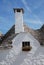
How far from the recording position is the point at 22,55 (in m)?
15.3

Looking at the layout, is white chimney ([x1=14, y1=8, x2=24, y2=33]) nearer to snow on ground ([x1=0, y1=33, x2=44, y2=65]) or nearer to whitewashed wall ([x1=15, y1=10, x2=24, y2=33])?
whitewashed wall ([x1=15, y1=10, x2=24, y2=33])

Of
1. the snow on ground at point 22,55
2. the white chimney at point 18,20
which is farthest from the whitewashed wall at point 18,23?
the snow on ground at point 22,55

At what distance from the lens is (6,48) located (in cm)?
1549

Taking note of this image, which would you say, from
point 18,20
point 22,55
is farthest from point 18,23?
point 22,55

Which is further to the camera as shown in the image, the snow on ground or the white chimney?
the white chimney

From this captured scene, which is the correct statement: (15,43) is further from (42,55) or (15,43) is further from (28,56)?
(42,55)

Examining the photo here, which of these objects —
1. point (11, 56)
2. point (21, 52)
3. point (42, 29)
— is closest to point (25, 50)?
point (21, 52)

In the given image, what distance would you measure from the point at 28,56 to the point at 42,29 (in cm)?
427

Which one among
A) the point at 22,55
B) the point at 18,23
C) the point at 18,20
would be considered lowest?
the point at 22,55

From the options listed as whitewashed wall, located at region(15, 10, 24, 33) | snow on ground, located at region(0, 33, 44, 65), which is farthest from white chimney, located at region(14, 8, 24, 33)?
snow on ground, located at region(0, 33, 44, 65)

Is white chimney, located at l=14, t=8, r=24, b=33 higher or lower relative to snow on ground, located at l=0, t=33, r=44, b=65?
higher

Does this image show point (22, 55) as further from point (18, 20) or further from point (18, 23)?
point (18, 20)

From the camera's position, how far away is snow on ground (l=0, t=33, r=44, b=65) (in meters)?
15.1

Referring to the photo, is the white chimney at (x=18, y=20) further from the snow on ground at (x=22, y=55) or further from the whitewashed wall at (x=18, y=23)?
the snow on ground at (x=22, y=55)
